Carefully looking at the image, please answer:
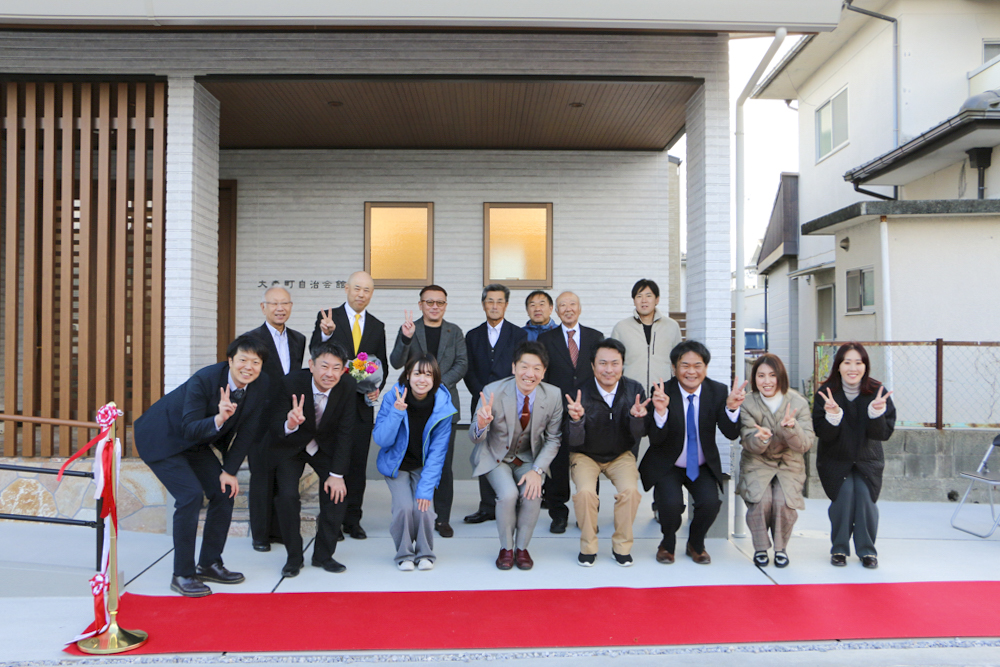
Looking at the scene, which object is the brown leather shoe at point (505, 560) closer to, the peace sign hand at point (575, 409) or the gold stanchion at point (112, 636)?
the peace sign hand at point (575, 409)

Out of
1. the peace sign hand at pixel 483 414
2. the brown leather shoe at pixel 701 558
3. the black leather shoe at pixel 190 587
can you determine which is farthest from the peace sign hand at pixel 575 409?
the black leather shoe at pixel 190 587

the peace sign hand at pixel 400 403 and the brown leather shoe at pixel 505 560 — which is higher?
the peace sign hand at pixel 400 403

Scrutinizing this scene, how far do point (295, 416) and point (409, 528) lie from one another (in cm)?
103

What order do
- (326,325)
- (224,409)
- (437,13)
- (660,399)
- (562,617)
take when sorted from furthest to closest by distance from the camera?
(326,325)
(437,13)
(660,399)
(224,409)
(562,617)

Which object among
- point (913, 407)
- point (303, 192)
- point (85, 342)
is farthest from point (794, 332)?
point (85, 342)

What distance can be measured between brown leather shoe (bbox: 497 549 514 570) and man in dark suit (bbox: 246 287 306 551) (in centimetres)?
150

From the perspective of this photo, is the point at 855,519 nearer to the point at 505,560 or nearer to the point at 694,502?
the point at 694,502

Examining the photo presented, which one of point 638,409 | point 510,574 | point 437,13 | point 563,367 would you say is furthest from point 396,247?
point 510,574

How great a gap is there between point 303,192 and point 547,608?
5.91m

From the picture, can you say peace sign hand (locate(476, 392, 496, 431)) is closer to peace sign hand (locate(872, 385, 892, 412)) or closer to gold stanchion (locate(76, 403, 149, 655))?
gold stanchion (locate(76, 403, 149, 655))

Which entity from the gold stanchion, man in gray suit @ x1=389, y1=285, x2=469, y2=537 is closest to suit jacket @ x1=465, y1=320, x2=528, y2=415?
man in gray suit @ x1=389, y1=285, x2=469, y2=537

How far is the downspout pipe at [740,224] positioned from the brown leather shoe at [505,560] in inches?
68.0

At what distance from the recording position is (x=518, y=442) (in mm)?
4754

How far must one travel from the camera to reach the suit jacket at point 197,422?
404 cm
